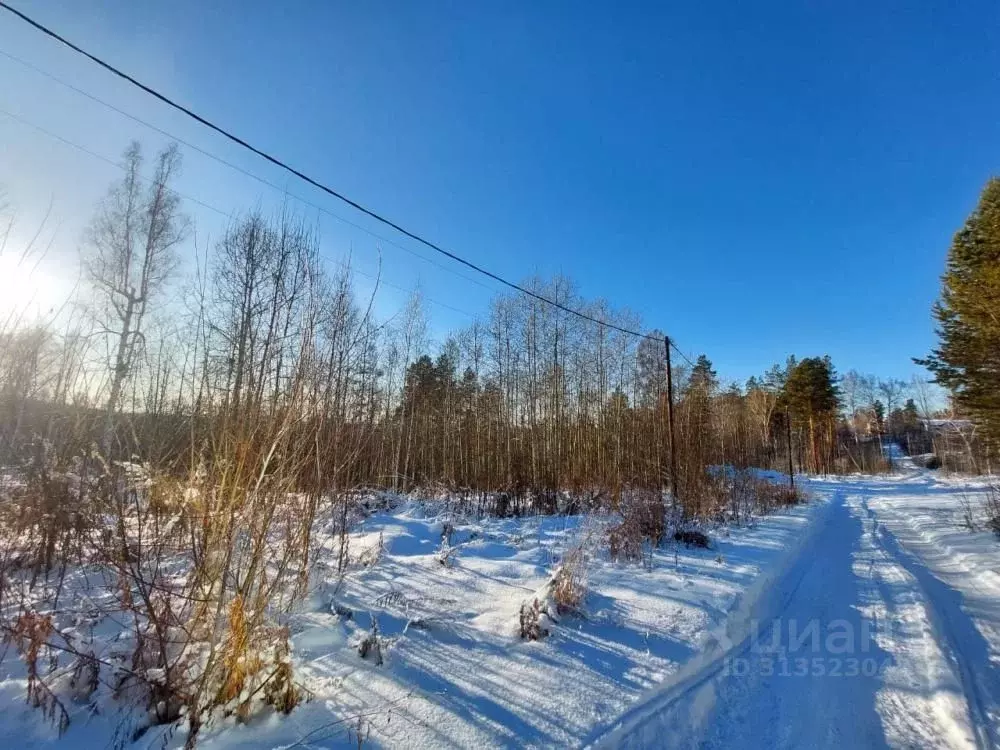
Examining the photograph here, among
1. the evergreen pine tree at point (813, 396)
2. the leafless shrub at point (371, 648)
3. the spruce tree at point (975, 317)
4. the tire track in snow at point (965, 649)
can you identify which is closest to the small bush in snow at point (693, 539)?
the tire track in snow at point (965, 649)

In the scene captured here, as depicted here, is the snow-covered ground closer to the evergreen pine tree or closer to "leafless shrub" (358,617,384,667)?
"leafless shrub" (358,617,384,667)

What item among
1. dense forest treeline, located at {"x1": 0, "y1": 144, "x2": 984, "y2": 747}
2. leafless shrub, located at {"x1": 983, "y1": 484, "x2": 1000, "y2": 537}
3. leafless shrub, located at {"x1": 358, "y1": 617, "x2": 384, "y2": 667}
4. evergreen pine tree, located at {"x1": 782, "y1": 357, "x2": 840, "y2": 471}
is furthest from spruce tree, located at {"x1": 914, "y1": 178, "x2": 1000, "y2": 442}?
evergreen pine tree, located at {"x1": 782, "y1": 357, "x2": 840, "y2": 471}

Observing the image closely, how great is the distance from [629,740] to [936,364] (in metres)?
20.4

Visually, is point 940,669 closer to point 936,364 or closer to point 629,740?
point 629,740

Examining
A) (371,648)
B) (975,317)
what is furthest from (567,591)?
(975,317)

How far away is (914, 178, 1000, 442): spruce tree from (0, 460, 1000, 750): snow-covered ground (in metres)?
11.7

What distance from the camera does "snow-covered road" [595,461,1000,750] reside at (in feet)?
7.73

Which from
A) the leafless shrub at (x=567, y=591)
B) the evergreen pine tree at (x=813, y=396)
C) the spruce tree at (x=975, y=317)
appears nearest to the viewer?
Result: the leafless shrub at (x=567, y=591)

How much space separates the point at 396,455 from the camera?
15.9 m

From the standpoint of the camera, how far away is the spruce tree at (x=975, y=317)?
1273 centimetres

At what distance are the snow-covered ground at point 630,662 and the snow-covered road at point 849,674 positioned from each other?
0.04 ft

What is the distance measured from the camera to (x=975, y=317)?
13.2 metres

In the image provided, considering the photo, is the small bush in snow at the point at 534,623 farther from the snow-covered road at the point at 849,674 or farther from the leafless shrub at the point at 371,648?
the leafless shrub at the point at 371,648

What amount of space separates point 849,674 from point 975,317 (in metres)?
15.9
